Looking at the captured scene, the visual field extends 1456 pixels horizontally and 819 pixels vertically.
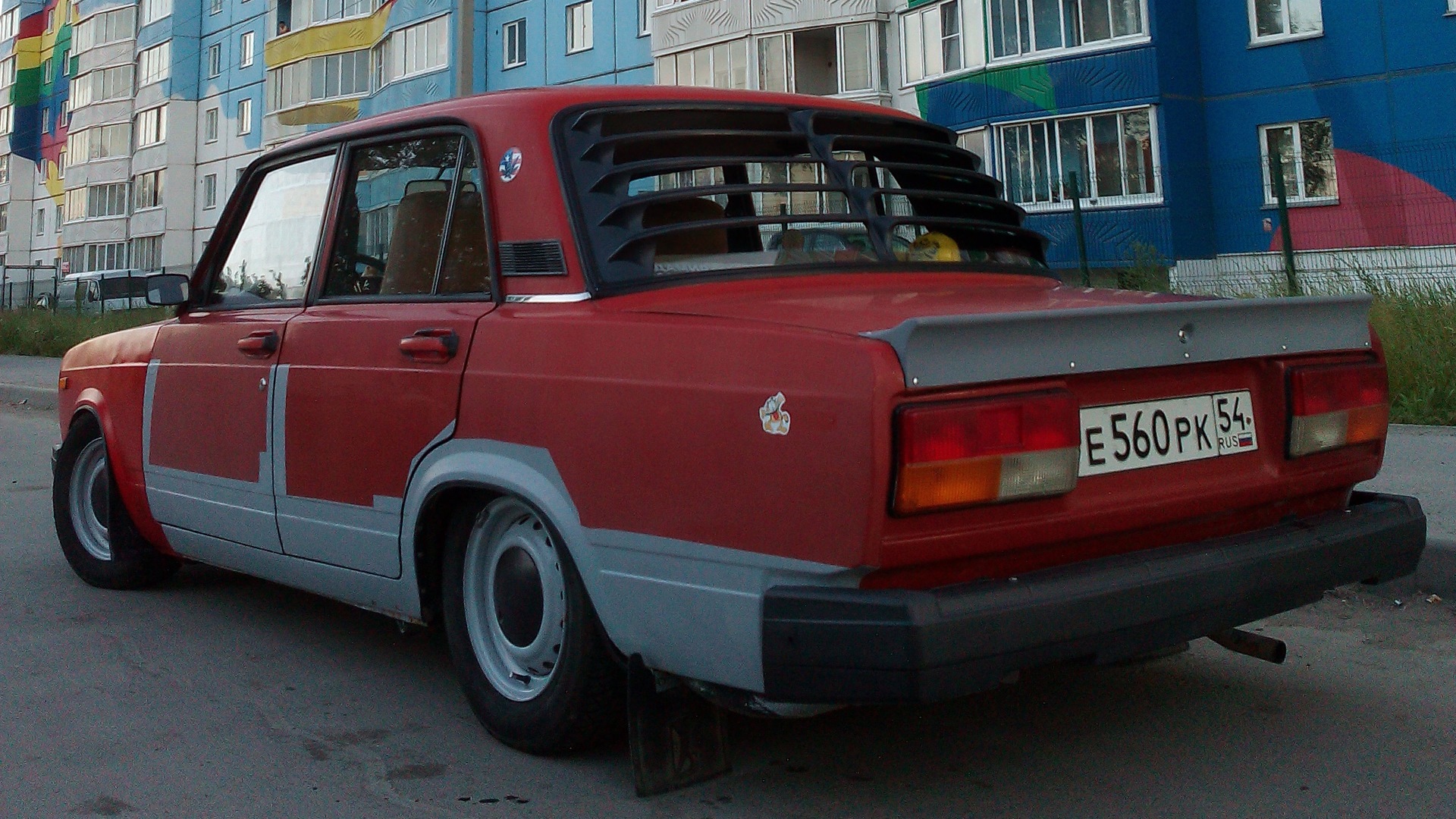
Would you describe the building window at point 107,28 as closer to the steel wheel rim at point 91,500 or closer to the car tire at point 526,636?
the steel wheel rim at point 91,500

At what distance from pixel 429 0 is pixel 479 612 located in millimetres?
37960

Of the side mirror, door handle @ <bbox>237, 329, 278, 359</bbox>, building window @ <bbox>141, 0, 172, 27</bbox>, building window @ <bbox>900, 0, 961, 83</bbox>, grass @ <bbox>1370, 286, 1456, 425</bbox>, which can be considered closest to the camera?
door handle @ <bbox>237, 329, 278, 359</bbox>

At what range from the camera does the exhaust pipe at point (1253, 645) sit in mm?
3414

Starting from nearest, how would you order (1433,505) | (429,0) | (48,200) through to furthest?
(1433,505)
(429,0)
(48,200)

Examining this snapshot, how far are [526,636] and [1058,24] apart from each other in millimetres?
24431

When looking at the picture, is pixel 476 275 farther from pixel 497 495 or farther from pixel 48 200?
pixel 48 200

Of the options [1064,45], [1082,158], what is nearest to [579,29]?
[1064,45]

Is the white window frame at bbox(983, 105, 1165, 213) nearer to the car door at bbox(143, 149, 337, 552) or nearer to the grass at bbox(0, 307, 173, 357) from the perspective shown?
the grass at bbox(0, 307, 173, 357)

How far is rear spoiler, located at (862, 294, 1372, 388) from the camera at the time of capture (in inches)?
97.3

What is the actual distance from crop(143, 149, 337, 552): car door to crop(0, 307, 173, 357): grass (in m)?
18.0

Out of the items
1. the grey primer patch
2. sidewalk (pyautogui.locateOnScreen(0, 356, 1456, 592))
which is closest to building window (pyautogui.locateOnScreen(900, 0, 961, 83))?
sidewalk (pyautogui.locateOnScreen(0, 356, 1456, 592))

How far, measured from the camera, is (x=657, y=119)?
3490 mm

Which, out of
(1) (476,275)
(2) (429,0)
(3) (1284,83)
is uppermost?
(2) (429,0)

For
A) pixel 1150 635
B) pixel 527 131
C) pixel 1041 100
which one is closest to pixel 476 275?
pixel 527 131
